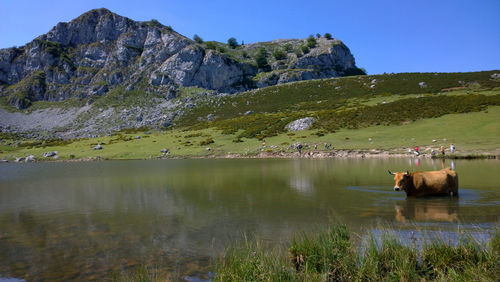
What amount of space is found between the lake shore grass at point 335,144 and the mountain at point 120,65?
239 ft

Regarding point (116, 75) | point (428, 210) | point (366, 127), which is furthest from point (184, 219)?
point (116, 75)

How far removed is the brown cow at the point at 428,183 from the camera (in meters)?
14.3

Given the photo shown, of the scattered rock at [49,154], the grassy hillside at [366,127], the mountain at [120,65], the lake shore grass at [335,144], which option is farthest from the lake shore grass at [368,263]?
the mountain at [120,65]

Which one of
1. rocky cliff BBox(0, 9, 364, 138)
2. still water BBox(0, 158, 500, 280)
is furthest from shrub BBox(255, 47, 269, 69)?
still water BBox(0, 158, 500, 280)

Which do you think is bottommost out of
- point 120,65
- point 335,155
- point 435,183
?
point 435,183

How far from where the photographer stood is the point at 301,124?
67.3 metres

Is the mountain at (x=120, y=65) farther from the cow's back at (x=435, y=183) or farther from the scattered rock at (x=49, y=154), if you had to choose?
the cow's back at (x=435, y=183)

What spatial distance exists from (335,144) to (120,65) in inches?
5713

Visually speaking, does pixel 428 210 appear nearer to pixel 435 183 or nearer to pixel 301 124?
pixel 435 183

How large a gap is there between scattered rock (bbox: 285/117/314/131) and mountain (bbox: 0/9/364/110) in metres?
82.1

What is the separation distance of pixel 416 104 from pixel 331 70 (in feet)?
426

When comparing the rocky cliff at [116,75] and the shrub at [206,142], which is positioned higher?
the rocky cliff at [116,75]

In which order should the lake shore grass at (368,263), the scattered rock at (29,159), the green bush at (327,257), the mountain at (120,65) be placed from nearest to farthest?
1. the lake shore grass at (368,263)
2. the green bush at (327,257)
3. the scattered rock at (29,159)
4. the mountain at (120,65)

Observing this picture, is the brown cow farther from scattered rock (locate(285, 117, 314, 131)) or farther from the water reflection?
scattered rock (locate(285, 117, 314, 131))
